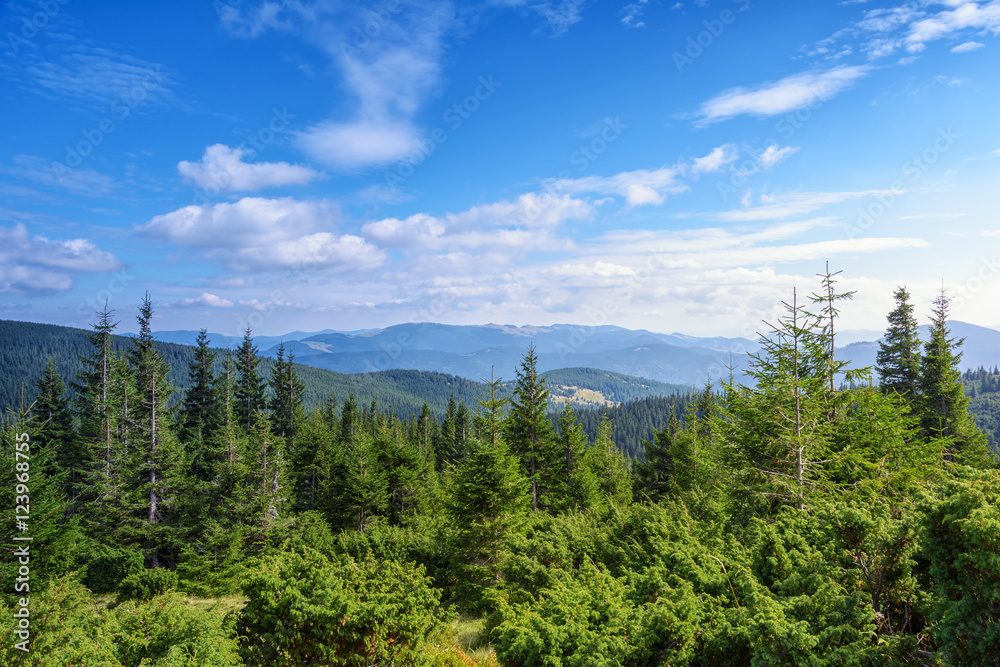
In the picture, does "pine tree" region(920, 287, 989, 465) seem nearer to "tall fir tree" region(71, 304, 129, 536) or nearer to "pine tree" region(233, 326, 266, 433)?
"tall fir tree" region(71, 304, 129, 536)

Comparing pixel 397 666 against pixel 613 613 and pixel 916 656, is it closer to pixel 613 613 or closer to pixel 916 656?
pixel 613 613

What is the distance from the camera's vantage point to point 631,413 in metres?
174

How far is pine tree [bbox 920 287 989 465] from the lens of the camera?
21.8 metres

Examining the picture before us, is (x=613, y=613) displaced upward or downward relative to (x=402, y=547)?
upward

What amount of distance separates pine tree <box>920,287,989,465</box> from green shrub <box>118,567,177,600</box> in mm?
37850

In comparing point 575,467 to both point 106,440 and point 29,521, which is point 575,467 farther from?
point 106,440

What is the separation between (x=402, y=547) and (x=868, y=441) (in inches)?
652

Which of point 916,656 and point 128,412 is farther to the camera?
point 128,412

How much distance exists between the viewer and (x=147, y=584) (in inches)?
859

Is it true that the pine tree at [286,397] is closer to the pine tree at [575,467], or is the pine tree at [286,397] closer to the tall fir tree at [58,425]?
the tall fir tree at [58,425]

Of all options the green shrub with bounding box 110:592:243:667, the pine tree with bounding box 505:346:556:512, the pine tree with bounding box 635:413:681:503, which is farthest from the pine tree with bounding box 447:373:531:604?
the pine tree with bounding box 635:413:681:503

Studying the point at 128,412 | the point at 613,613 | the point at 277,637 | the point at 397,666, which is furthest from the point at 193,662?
the point at 128,412

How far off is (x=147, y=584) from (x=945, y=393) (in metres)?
40.9

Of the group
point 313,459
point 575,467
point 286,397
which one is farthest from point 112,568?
point 575,467
